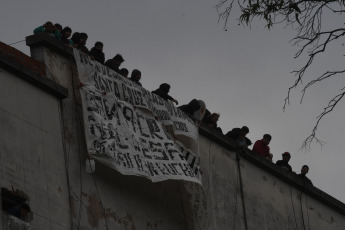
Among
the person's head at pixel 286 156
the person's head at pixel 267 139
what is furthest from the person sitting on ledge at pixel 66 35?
the person's head at pixel 286 156

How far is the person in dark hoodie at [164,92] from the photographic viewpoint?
24.0 meters

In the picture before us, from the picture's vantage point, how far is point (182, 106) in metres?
24.9

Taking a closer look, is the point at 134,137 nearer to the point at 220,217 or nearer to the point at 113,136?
the point at 113,136

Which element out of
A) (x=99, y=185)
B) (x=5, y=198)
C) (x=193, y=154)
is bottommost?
(x=5, y=198)

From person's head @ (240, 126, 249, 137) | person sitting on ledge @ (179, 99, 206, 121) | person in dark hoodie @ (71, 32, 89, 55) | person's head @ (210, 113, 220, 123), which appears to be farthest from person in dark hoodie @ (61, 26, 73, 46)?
person's head @ (240, 126, 249, 137)

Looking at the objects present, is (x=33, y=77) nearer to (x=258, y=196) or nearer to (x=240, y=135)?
(x=240, y=135)

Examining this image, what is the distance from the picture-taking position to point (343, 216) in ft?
96.8

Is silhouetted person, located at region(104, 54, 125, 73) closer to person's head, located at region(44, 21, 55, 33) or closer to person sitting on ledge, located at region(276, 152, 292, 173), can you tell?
person's head, located at region(44, 21, 55, 33)

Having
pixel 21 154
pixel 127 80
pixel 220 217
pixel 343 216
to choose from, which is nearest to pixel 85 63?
pixel 127 80

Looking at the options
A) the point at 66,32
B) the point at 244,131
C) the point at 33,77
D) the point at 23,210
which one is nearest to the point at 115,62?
the point at 66,32

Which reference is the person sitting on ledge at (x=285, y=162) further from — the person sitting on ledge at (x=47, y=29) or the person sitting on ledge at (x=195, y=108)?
the person sitting on ledge at (x=47, y=29)

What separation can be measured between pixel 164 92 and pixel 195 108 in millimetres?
1119

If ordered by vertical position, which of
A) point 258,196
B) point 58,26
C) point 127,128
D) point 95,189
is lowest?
point 95,189

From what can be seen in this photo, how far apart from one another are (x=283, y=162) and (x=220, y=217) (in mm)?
4006
